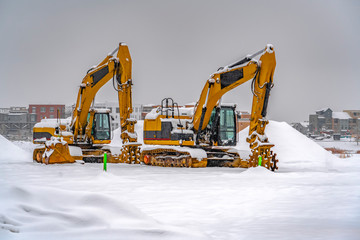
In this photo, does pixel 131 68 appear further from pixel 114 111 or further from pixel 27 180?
pixel 114 111

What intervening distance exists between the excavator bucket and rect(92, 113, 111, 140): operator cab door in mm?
4255

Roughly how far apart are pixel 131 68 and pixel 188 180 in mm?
9352

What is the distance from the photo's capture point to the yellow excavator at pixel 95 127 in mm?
21703

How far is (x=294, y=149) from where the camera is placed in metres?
31.7

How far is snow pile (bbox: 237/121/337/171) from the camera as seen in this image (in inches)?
1062

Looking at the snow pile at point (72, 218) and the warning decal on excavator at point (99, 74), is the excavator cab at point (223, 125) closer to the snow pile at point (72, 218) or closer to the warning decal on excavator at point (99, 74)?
the warning decal on excavator at point (99, 74)

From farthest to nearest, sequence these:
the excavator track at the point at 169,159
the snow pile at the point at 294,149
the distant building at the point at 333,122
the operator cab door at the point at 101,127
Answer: the distant building at the point at 333,122 → the snow pile at the point at 294,149 → the operator cab door at the point at 101,127 → the excavator track at the point at 169,159

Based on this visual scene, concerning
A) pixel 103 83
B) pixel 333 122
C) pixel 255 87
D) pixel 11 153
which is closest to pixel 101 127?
pixel 103 83

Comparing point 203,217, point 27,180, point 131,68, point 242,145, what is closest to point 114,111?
point 242,145

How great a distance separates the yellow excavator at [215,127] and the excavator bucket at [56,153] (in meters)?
3.48

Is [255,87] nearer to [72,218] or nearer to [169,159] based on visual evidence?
[169,159]

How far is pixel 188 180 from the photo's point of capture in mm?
14938

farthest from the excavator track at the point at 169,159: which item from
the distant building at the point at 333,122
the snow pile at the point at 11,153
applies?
the distant building at the point at 333,122

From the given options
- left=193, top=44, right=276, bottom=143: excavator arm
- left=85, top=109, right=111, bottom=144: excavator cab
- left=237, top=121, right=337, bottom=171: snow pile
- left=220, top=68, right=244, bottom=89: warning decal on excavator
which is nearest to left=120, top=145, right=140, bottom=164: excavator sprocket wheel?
left=85, top=109, right=111, bottom=144: excavator cab
